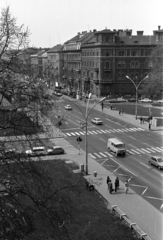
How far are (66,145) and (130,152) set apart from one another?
7724mm

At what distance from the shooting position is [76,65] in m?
98.3

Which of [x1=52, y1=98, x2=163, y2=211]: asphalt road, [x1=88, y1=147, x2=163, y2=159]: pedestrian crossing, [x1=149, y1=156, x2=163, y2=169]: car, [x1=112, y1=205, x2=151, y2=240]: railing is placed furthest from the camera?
[x1=88, y1=147, x2=163, y2=159]: pedestrian crossing

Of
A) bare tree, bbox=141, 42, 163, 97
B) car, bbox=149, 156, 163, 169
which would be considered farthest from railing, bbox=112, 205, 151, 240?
bare tree, bbox=141, 42, 163, 97

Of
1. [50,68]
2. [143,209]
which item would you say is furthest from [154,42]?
[50,68]

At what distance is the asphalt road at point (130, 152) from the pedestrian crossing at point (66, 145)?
0.85 meters

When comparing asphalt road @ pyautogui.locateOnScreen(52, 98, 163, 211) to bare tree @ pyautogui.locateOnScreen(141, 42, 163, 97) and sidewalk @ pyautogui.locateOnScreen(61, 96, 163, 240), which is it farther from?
bare tree @ pyautogui.locateOnScreen(141, 42, 163, 97)

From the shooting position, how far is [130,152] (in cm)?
3388

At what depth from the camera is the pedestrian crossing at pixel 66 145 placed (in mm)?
34656

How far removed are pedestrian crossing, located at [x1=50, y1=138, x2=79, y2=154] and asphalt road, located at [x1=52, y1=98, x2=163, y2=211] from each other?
0.85 metres

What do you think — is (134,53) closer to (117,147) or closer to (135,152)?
(135,152)

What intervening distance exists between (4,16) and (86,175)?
18482mm

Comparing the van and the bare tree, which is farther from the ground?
the bare tree

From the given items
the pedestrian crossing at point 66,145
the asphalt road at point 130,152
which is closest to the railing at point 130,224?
the asphalt road at point 130,152

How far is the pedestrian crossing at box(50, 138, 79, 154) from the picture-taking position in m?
34.7
